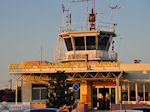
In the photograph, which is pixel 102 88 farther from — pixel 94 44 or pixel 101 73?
pixel 94 44

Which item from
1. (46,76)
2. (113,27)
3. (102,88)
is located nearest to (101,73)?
(102,88)

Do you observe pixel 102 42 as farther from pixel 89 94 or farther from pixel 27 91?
pixel 27 91

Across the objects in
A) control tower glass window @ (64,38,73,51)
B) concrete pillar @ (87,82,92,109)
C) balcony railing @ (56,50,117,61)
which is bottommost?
concrete pillar @ (87,82,92,109)

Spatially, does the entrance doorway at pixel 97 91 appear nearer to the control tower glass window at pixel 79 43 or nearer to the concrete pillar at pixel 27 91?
the control tower glass window at pixel 79 43

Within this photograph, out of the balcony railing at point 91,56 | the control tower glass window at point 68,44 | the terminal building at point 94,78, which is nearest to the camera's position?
the terminal building at point 94,78

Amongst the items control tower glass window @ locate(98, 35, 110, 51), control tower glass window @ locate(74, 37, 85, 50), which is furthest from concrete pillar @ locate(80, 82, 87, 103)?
control tower glass window @ locate(98, 35, 110, 51)

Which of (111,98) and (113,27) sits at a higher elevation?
(113,27)

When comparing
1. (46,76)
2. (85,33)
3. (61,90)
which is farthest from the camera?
(85,33)

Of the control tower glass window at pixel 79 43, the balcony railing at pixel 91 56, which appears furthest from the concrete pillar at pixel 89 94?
the control tower glass window at pixel 79 43

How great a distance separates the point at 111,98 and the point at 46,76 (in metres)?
8.28

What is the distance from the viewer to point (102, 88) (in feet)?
119

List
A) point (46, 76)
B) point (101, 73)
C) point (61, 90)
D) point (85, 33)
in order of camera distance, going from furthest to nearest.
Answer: point (85, 33) → point (46, 76) → point (101, 73) → point (61, 90)

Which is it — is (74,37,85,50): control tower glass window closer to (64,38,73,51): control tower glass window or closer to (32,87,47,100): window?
(64,38,73,51): control tower glass window

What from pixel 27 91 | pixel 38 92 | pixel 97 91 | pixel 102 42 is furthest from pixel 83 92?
pixel 102 42
